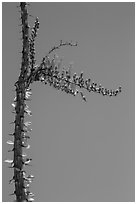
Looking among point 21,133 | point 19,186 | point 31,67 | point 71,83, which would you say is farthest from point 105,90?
point 19,186

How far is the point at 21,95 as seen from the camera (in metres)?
1.80

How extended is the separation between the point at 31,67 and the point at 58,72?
16 cm

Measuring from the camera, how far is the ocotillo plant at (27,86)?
1.71 metres

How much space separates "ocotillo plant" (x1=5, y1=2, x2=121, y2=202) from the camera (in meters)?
1.71

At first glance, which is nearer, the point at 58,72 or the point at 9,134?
the point at 9,134

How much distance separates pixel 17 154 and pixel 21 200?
23 centimetres

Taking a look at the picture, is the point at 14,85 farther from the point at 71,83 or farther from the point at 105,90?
the point at 105,90

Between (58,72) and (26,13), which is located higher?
Answer: (26,13)

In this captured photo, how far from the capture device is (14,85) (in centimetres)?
187

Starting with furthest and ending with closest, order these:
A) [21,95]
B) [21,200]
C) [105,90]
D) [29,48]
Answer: [105,90] → [29,48] → [21,95] → [21,200]

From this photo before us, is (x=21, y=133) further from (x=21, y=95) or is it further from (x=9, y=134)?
(x=21, y=95)

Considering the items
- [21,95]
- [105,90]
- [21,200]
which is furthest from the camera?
[105,90]

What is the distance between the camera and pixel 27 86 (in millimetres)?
1895

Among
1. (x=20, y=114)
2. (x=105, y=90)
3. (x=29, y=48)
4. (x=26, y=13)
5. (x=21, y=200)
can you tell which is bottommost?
(x=21, y=200)
